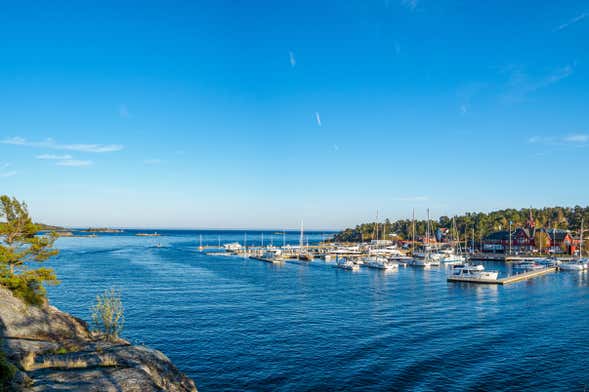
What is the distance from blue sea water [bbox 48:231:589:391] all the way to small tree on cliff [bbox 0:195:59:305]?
41.4 feet

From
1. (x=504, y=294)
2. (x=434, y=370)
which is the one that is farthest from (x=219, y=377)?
(x=504, y=294)

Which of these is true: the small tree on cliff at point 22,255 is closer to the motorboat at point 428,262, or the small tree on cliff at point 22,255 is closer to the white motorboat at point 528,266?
the motorboat at point 428,262

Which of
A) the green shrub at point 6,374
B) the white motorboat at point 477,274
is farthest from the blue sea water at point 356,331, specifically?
the green shrub at point 6,374

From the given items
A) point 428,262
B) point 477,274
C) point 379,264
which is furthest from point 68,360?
point 428,262

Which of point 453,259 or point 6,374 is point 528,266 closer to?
point 453,259

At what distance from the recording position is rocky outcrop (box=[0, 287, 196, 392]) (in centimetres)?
1959

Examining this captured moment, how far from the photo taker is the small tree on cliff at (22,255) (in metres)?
32.6

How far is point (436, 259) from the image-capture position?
130m

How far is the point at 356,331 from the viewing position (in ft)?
153

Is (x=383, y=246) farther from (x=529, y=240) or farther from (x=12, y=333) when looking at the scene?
(x=12, y=333)

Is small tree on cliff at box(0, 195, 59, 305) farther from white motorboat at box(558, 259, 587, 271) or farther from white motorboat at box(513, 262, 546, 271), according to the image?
white motorboat at box(558, 259, 587, 271)

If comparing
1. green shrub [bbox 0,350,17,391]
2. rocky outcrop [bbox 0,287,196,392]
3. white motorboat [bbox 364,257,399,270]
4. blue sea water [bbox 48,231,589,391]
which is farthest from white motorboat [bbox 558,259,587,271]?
green shrub [bbox 0,350,17,391]

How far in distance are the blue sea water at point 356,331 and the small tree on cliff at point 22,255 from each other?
12610 mm

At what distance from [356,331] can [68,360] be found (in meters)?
32.0
